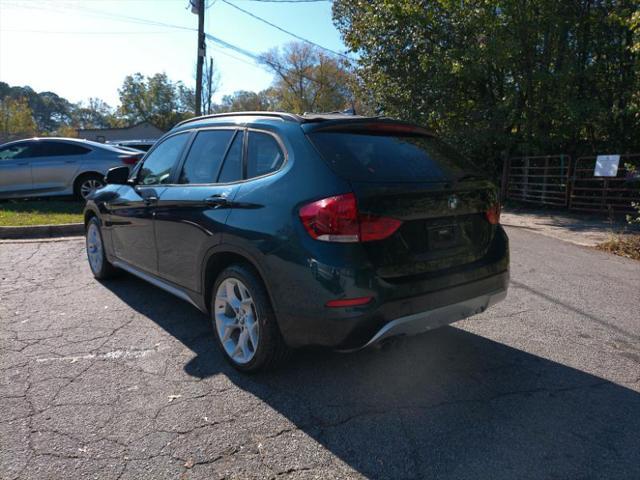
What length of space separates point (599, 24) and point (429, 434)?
14.8 m

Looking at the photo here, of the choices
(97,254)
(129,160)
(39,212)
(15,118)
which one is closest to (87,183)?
(129,160)

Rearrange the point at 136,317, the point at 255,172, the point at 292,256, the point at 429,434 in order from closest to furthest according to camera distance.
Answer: the point at 429,434 < the point at 292,256 < the point at 255,172 < the point at 136,317

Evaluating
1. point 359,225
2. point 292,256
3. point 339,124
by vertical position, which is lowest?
point 292,256

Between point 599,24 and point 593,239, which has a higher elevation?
point 599,24

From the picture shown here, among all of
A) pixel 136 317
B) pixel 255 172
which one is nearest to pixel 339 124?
pixel 255 172

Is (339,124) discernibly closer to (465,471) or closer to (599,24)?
(465,471)

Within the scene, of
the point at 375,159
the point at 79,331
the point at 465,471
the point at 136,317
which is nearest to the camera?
the point at 465,471

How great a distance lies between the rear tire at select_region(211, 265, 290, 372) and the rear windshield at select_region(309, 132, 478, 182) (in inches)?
35.8

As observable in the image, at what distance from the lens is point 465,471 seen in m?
2.24

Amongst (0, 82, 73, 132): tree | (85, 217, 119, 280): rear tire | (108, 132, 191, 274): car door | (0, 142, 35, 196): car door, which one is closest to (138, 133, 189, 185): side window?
(108, 132, 191, 274): car door

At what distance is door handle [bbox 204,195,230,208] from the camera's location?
321cm

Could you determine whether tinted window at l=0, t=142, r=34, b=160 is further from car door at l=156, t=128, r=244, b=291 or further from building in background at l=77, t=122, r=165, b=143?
building in background at l=77, t=122, r=165, b=143

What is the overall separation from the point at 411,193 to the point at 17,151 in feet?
35.3

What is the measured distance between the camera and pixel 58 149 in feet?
35.0
